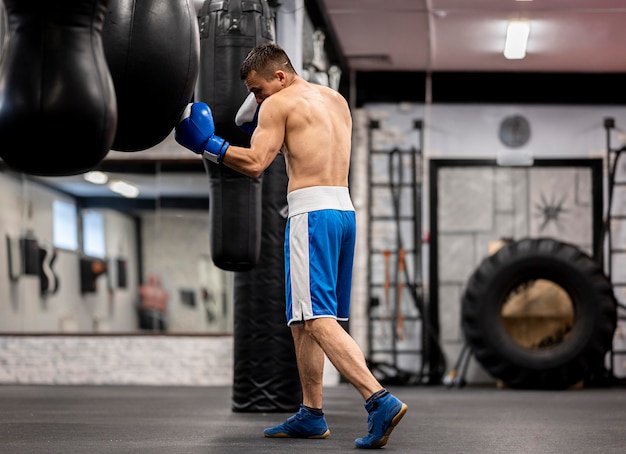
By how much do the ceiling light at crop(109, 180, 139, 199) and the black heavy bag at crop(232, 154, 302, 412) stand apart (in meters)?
3.28

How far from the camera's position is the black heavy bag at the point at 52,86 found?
2.47 meters

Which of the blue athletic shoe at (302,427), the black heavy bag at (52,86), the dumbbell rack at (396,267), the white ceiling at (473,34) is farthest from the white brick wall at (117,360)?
the black heavy bag at (52,86)

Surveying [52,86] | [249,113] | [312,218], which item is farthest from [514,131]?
[52,86]

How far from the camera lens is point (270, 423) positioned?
189 inches

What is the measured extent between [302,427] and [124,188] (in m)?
4.95

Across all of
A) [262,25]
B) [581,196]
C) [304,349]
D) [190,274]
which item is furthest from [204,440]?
[581,196]

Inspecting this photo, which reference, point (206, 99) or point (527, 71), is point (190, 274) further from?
point (206, 99)

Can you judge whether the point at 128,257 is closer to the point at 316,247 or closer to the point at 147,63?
the point at 316,247

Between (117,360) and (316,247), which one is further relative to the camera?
(117,360)

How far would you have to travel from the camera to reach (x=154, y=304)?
8.52 m

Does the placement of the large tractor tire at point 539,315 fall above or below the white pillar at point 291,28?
below

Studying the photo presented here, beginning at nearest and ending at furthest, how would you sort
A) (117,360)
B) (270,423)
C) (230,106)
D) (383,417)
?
(383,417) → (230,106) → (270,423) → (117,360)

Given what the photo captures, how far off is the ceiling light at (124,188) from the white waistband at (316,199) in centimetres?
477

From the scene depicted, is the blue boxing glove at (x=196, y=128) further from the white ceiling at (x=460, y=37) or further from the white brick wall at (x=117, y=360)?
the white brick wall at (x=117, y=360)
